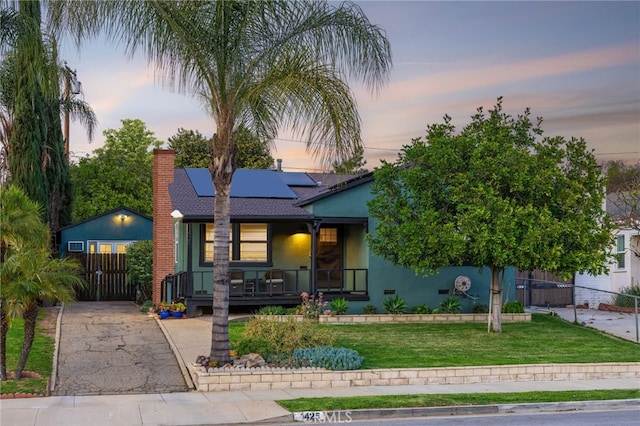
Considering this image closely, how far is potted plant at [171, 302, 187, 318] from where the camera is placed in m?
22.4

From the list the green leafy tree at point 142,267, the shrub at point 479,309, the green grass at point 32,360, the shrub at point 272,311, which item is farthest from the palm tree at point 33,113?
the shrub at point 479,309

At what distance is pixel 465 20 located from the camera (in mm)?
21578

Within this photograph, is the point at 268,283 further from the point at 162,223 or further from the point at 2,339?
the point at 2,339

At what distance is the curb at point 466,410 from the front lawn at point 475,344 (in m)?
2.79

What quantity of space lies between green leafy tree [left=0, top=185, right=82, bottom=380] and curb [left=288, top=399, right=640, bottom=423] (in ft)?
16.5

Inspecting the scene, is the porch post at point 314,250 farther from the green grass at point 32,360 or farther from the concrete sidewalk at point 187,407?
the concrete sidewalk at point 187,407

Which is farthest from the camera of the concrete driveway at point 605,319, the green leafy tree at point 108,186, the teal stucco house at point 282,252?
the green leafy tree at point 108,186

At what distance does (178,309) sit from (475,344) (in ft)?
28.7

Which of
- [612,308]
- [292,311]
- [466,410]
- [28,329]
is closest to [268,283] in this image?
[292,311]

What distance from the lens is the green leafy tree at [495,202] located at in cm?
1906

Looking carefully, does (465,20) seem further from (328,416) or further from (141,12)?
(328,416)

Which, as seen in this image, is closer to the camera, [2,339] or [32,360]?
[2,339]

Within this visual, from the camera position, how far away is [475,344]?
737 inches

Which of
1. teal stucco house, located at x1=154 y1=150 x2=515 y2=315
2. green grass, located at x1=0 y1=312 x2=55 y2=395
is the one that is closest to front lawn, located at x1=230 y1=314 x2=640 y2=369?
teal stucco house, located at x1=154 y1=150 x2=515 y2=315
